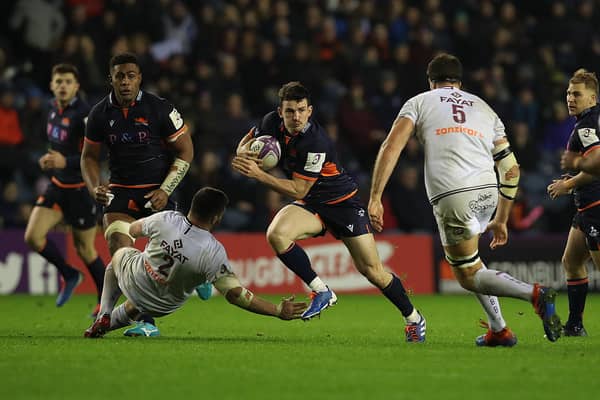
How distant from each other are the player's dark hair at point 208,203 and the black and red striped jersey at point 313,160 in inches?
44.2

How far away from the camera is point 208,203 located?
8.17 metres

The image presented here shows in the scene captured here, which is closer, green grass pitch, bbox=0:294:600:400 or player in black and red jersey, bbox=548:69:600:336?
green grass pitch, bbox=0:294:600:400

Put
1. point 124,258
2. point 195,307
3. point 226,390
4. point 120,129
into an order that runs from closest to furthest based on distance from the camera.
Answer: point 226,390
point 124,258
point 120,129
point 195,307

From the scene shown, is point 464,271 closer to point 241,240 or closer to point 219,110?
point 241,240

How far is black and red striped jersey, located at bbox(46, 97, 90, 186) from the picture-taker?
37.6ft

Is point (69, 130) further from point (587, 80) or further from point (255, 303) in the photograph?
point (587, 80)

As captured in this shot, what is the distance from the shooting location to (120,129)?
368 inches

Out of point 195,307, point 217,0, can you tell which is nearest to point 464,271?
point 195,307

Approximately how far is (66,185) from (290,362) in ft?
17.9

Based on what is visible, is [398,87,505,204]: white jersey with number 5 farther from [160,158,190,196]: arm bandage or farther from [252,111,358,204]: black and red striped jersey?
[160,158,190,196]: arm bandage

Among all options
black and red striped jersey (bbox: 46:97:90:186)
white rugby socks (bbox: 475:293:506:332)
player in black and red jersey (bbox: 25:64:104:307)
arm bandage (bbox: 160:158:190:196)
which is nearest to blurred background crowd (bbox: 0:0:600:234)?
player in black and red jersey (bbox: 25:64:104:307)

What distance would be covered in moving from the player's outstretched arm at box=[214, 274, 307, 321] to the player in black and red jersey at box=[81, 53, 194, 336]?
1.11 metres

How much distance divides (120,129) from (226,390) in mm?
3943

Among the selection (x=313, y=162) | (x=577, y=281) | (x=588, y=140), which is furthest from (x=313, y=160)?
(x=577, y=281)
